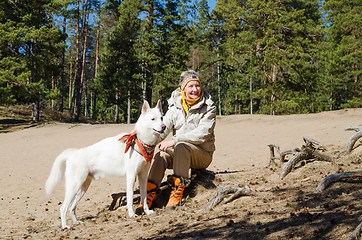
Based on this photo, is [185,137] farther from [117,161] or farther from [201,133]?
[117,161]

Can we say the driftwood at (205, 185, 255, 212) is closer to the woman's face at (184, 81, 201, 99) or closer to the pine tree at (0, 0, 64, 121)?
the woman's face at (184, 81, 201, 99)

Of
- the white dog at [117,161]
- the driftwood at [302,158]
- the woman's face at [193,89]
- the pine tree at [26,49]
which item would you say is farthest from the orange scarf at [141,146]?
the pine tree at [26,49]

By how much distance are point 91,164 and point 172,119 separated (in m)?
1.51

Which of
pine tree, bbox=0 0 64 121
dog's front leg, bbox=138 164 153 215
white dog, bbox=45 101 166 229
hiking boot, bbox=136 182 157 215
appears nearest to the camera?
white dog, bbox=45 101 166 229

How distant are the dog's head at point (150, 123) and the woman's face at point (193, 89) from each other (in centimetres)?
66

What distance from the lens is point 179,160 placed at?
4.64 metres

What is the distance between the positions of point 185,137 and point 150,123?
2.13ft

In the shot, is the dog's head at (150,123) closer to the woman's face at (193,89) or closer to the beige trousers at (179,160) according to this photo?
the beige trousers at (179,160)

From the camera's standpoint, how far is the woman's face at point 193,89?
4766 millimetres

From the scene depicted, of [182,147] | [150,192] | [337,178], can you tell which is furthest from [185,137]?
[337,178]

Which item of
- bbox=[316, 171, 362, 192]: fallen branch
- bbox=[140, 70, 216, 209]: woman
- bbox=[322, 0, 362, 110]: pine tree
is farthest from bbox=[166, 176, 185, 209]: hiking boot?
bbox=[322, 0, 362, 110]: pine tree

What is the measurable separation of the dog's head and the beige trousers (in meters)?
0.52

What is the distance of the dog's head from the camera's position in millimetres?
4246

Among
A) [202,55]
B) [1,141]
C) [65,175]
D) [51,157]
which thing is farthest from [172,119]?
[202,55]
